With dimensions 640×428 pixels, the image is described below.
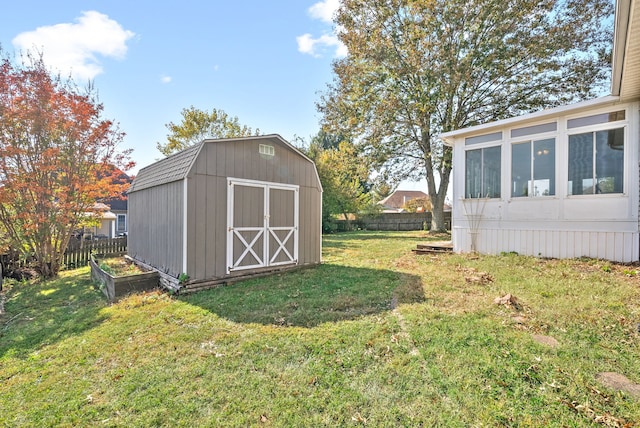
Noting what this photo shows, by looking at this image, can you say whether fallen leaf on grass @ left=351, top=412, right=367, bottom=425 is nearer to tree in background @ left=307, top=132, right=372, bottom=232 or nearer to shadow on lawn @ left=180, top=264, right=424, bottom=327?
shadow on lawn @ left=180, top=264, right=424, bottom=327

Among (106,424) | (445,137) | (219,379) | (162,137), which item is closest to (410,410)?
(219,379)

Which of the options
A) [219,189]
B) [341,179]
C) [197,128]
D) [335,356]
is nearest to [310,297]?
[335,356]

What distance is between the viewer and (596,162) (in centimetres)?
648

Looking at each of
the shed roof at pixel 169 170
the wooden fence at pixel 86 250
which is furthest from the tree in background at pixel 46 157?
the shed roof at pixel 169 170

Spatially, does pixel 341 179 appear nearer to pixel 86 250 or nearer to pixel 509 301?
pixel 86 250

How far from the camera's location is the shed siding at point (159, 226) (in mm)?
5648

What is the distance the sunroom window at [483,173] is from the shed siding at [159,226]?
287 inches

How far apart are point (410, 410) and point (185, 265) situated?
4449mm

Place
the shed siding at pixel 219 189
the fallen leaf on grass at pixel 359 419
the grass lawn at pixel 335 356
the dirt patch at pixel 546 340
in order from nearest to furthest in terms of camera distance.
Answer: the fallen leaf on grass at pixel 359 419, the grass lawn at pixel 335 356, the dirt patch at pixel 546 340, the shed siding at pixel 219 189

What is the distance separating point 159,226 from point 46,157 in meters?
3.68

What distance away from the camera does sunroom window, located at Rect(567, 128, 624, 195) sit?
625cm

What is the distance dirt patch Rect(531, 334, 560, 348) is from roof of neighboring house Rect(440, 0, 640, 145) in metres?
3.55

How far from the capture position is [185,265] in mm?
5359

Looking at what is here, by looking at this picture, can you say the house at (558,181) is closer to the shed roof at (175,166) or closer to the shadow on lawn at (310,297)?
the shadow on lawn at (310,297)
